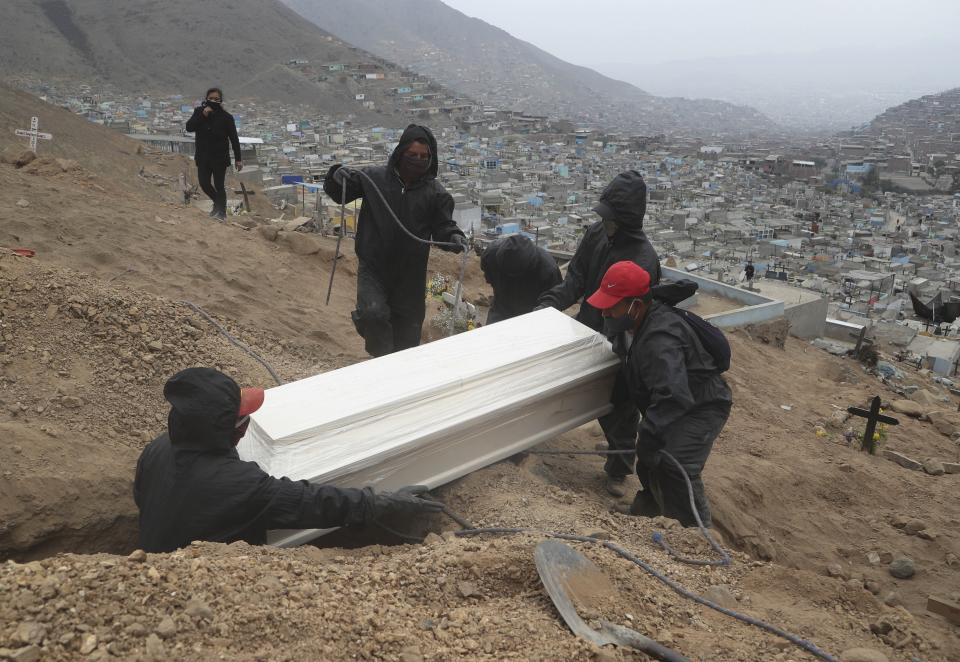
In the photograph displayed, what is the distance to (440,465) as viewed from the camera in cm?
333

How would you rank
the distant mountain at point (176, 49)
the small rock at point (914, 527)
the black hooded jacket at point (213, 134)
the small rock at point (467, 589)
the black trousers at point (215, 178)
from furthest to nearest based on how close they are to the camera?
the distant mountain at point (176, 49)
the black trousers at point (215, 178)
the black hooded jacket at point (213, 134)
the small rock at point (914, 527)
the small rock at point (467, 589)

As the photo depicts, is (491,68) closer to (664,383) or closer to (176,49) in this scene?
(176,49)

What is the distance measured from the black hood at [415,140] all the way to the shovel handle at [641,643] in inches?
124

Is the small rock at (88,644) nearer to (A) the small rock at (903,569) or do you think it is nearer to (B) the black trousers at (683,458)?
(B) the black trousers at (683,458)

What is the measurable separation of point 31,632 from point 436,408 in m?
1.81

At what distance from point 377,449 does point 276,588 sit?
904mm

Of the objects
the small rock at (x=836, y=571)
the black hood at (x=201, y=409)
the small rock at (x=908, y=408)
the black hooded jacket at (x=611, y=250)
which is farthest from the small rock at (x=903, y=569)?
the small rock at (x=908, y=408)

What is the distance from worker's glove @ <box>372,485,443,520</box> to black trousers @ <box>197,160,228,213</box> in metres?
6.89

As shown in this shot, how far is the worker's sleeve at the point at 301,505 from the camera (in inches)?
104

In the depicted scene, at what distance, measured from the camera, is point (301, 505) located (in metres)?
2.68

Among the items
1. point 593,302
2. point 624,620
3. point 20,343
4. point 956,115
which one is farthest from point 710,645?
point 956,115

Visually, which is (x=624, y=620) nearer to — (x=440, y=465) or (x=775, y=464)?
(x=440, y=465)

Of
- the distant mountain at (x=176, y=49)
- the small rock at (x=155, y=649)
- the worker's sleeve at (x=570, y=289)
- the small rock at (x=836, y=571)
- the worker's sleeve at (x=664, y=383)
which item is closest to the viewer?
the small rock at (x=155, y=649)

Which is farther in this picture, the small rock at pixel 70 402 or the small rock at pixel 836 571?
the small rock at pixel 836 571
